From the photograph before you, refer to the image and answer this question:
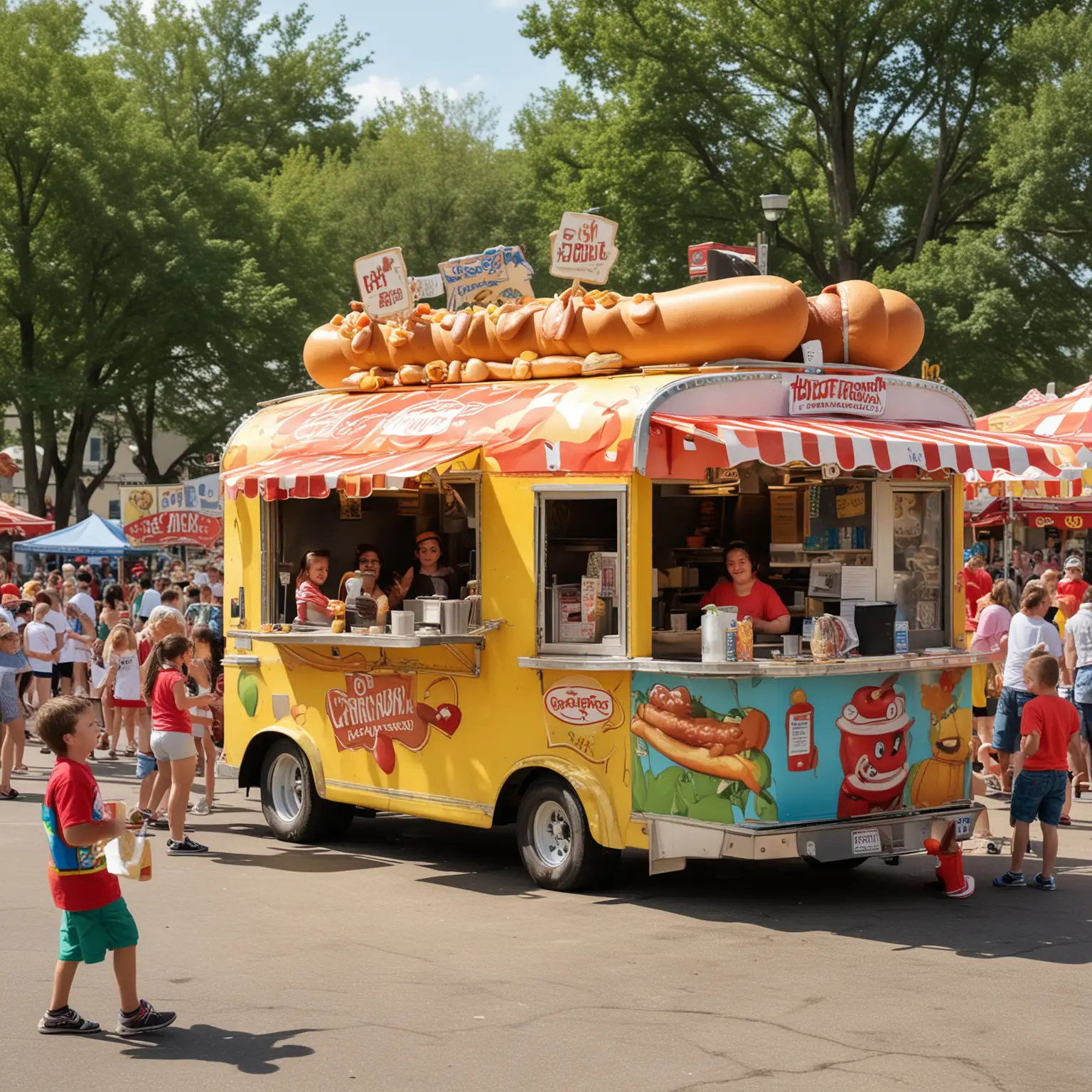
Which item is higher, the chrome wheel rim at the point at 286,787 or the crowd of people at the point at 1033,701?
the crowd of people at the point at 1033,701

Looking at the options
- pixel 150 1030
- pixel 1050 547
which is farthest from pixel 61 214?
pixel 150 1030

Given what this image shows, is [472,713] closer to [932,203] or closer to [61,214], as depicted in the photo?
[932,203]

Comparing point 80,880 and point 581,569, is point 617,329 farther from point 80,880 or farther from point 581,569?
point 80,880

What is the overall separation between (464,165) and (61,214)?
45.1 ft

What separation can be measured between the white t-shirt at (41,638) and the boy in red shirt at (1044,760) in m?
10.7

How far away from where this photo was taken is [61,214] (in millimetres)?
40156

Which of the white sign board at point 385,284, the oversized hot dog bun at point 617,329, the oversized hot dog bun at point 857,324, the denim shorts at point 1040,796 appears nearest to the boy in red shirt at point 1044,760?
the denim shorts at point 1040,796

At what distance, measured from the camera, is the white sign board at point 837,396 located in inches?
388

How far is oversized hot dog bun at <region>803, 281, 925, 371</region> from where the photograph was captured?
33.9 feet

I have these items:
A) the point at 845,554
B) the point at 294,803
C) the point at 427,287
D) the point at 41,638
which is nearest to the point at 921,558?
the point at 845,554

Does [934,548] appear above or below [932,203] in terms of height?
below

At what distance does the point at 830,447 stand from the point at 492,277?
12.5 ft

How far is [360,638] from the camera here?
10859 mm

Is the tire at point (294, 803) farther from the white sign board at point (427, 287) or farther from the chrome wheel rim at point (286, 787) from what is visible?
the white sign board at point (427, 287)
